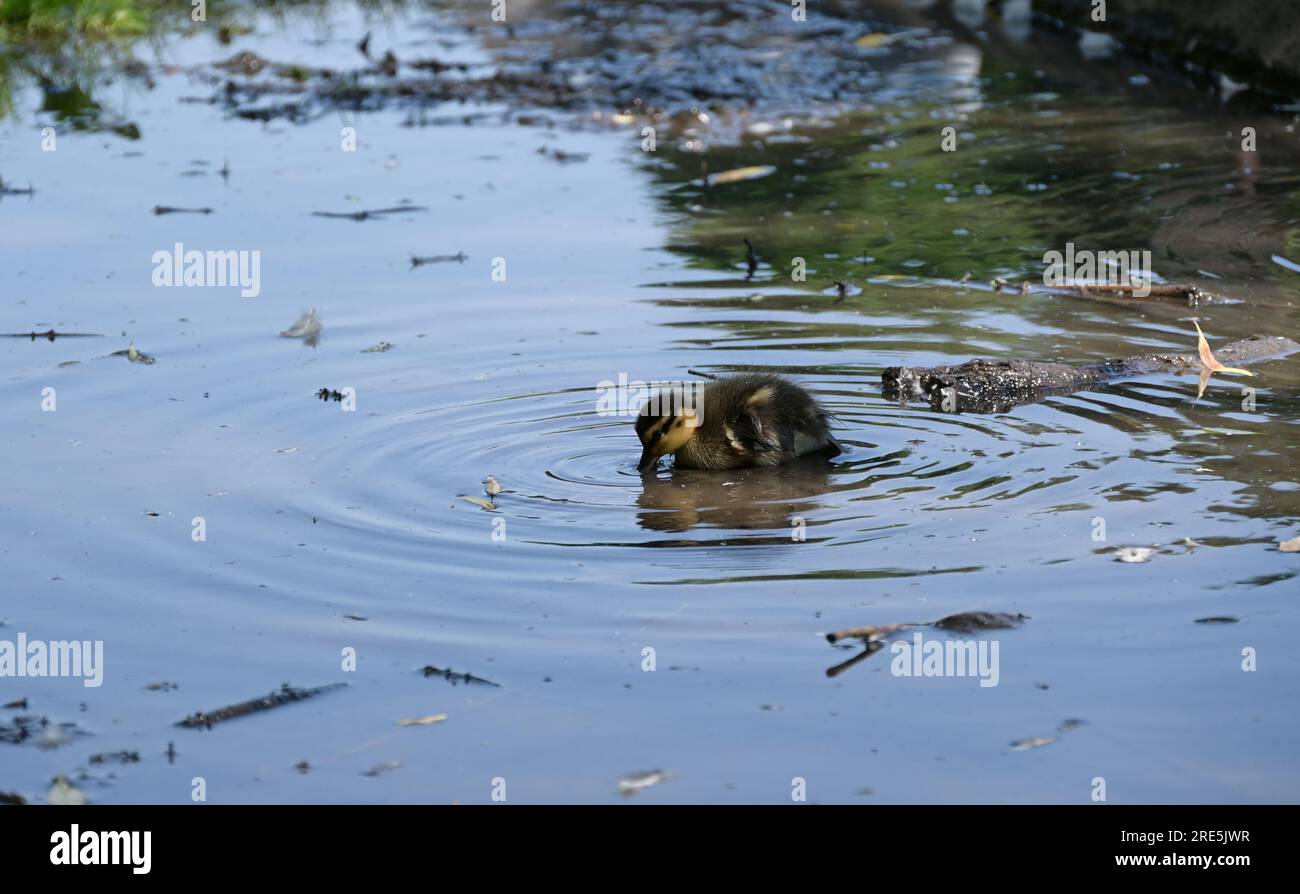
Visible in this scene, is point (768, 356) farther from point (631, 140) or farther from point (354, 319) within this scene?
point (631, 140)

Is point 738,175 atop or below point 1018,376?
atop

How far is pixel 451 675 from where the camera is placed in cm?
559

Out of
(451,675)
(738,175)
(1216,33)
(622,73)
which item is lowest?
(451,675)

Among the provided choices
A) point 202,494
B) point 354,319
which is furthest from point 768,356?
point 202,494

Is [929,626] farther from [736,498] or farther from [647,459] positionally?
[647,459]

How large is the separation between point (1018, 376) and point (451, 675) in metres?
4.05

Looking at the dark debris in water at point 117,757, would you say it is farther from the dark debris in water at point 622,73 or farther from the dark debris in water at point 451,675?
the dark debris in water at point 622,73

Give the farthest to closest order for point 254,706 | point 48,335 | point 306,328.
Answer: point 306,328 < point 48,335 < point 254,706

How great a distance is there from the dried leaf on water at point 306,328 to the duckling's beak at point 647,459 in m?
2.74

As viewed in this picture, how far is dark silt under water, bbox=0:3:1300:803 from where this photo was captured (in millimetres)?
5160

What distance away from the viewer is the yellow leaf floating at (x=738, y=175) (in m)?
13.7

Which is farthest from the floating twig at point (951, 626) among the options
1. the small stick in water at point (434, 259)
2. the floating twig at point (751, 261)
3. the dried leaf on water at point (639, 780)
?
the small stick in water at point (434, 259)

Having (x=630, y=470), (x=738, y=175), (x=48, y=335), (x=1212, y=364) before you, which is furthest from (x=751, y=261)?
(x=48, y=335)

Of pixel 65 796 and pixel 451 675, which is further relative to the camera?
pixel 451 675
